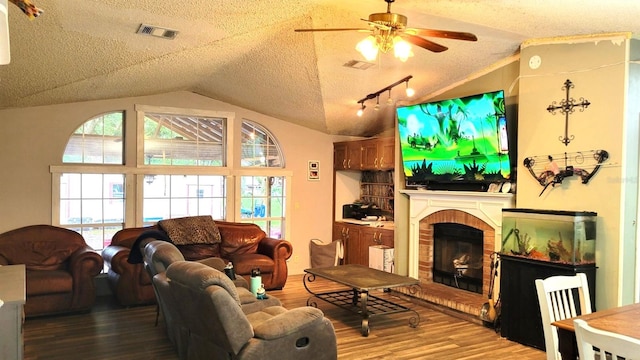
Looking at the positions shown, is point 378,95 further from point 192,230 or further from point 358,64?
point 192,230

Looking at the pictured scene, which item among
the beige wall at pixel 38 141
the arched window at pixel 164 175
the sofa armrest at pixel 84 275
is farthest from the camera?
the arched window at pixel 164 175

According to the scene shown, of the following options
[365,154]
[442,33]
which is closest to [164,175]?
[365,154]

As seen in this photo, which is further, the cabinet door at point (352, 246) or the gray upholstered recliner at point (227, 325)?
the cabinet door at point (352, 246)

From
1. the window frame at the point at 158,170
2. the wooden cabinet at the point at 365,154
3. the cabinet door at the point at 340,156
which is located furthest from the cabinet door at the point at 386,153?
the window frame at the point at 158,170

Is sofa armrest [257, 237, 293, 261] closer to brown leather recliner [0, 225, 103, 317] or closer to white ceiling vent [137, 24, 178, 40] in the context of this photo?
brown leather recliner [0, 225, 103, 317]

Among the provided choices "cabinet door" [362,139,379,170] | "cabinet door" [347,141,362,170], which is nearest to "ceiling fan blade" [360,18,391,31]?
"cabinet door" [362,139,379,170]

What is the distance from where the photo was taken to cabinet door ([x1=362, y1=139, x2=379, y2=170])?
24.1 ft

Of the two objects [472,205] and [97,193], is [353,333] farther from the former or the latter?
[97,193]

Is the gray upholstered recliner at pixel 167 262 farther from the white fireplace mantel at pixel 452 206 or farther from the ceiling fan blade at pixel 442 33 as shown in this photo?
the white fireplace mantel at pixel 452 206

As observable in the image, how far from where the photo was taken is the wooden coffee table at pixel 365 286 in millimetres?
4867

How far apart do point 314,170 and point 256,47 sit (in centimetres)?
316

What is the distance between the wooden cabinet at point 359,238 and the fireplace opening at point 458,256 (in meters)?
0.79

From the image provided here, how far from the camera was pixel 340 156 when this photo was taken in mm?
7992

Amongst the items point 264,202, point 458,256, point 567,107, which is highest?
point 567,107
